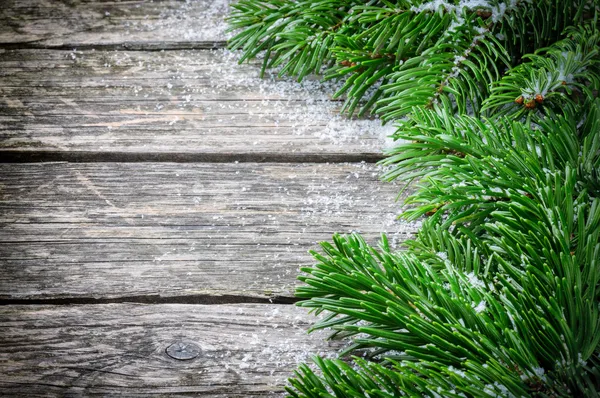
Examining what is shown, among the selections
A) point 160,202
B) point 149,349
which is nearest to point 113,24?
point 160,202

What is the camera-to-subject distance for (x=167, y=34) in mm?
1061

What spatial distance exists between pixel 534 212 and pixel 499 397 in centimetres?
17

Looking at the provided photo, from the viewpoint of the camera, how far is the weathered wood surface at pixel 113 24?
1052mm

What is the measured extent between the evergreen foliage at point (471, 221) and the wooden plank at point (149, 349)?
0.17 feet

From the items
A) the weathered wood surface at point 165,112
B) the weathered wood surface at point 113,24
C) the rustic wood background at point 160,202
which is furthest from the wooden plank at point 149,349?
the weathered wood surface at point 113,24

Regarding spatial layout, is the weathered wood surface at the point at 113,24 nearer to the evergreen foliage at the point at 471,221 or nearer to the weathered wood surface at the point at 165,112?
the weathered wood surface at the point at 165,112

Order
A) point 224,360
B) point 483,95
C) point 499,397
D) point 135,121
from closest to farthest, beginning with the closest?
point 499,397, point 224,360, point 483,95, point 135,121

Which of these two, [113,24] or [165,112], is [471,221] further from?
[113,24]

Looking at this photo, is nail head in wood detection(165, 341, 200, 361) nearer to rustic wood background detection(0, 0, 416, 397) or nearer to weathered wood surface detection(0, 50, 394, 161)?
rustic wood background detection(0, 0, 416, 397)

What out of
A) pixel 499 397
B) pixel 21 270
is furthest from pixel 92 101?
pixel 499 397

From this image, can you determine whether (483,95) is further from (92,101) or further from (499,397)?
(92,101)

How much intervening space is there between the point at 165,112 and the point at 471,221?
1.67ft

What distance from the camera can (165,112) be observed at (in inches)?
36.8

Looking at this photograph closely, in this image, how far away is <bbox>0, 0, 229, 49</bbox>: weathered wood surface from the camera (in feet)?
3.45
